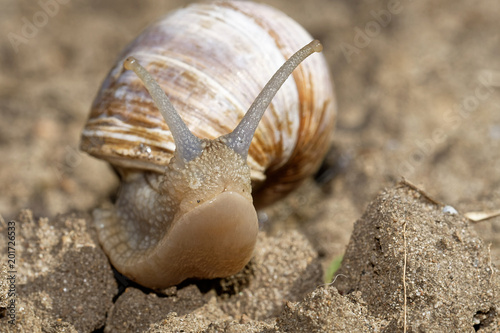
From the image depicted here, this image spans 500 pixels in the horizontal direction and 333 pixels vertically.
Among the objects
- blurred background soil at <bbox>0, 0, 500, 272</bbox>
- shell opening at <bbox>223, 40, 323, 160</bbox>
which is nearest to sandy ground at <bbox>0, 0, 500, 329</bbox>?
blurred background soil at <bbox>0, 0, 500, 272</bbox>

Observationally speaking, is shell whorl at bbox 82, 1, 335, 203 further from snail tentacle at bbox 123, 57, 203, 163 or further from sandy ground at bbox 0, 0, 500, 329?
sandy ground at bbox 0, 0, 500, 329

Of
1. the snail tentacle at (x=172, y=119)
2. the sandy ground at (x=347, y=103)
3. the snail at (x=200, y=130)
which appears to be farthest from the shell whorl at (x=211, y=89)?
the sandy ground at (x=347, y=103)

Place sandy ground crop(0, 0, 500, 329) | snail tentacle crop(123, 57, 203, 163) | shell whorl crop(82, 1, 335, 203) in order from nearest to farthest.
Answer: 1. snail tentacle crop(123, 57, 203, 163)
2. shell whorl crop(82, 1, 335, 203)
3. sandy ground crop(0, 0, 500, 329)

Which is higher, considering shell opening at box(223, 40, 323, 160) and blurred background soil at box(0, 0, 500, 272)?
shell opening at box(223, 40, 323, 160)

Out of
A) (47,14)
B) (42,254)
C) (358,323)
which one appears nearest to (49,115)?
(47,14)

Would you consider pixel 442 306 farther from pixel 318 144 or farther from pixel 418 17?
pixel 418 17

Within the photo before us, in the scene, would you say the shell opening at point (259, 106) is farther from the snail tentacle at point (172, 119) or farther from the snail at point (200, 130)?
the snail tentacle at point (172, 119)

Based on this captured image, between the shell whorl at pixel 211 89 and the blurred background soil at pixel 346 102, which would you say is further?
the blurred background soil at pixel 346 102
